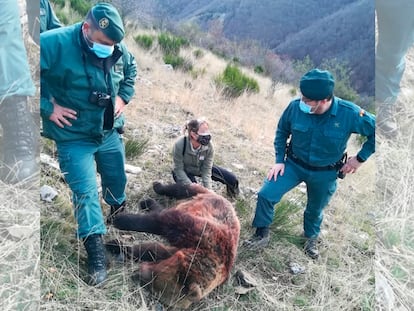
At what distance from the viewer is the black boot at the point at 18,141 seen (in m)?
2.85

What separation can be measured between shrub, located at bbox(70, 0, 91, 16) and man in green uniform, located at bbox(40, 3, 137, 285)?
0.51 ft

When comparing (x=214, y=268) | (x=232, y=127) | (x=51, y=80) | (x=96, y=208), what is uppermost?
(x=51, y=80)

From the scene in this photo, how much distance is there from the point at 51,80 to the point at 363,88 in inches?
64.9

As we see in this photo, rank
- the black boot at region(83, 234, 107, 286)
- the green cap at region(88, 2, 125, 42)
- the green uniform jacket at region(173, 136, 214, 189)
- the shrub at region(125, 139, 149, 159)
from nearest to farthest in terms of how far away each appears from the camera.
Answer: the green cap at region(88, 2, 125, 42)
the black boot at region(83, 234, 107, 286)
the green uniform jacket at region(173, 136, 214, 189)
the shrub at region(125, 139, 149, 159)

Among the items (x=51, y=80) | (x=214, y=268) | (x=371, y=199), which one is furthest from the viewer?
(x=371, y=199)

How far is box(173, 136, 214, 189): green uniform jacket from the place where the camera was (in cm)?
321

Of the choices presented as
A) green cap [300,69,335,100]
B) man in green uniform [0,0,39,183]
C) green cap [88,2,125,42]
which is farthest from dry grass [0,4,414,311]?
green cap [88,2,125,42]

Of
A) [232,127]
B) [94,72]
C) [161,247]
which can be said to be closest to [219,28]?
[232,127]

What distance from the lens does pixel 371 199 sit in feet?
10.9

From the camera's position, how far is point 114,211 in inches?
125

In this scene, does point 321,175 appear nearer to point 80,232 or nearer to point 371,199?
point 371,199

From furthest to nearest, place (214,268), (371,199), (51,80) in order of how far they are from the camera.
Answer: (371,199) → (214,268) → (51,80)

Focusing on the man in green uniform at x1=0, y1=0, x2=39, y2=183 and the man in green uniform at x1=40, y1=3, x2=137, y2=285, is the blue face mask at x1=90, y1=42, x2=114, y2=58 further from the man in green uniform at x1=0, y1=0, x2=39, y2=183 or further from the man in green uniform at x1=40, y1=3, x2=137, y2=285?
the man in green uniform at x1=0, y1=0, x2=39, y2=183

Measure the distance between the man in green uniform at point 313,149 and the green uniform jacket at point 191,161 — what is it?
1.07 feet
